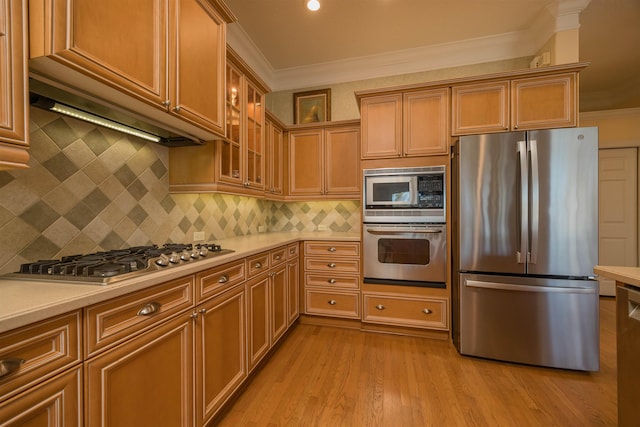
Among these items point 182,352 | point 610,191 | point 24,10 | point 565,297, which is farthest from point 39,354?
point 610,191

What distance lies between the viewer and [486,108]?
96.5 inches

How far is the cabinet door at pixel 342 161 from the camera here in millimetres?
3166

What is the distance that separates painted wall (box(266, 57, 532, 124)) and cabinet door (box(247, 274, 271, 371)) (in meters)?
2.42

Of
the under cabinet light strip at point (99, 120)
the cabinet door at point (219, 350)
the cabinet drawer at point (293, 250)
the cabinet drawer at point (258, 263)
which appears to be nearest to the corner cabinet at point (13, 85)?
the under cabinet light strip at point (99, 120)

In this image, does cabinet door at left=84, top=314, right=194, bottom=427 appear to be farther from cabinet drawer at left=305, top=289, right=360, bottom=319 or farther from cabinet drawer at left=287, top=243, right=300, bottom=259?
cabinet drawer at left=305, top=289, right=360, bottom=319

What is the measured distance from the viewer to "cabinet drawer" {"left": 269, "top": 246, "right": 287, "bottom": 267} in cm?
224

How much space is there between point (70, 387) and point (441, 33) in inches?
150

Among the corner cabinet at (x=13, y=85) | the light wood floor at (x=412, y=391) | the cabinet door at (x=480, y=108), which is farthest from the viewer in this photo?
the cabinet door at (x=480, y=108)

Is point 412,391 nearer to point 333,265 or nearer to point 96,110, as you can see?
point 333,265

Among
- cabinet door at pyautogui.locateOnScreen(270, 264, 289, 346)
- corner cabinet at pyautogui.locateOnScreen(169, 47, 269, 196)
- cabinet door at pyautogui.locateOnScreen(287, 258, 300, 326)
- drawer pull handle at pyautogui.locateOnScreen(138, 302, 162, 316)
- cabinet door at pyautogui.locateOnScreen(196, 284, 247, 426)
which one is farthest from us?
cabinet door at pyautogui.locateOnScreen(287, 258, 300, 326)

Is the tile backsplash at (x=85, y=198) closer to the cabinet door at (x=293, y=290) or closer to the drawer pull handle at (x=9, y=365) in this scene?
the drawer pull handle at (x=9, y=365)

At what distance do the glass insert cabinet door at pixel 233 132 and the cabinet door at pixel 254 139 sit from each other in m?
0.13

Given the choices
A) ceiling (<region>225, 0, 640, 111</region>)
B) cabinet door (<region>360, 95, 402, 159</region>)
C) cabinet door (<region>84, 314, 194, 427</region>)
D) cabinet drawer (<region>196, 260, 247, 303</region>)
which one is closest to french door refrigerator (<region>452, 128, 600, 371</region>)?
cabinet door (<region>360, 95, 402, 159</region>)

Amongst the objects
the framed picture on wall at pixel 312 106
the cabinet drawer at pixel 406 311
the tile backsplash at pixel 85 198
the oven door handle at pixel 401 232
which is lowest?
the cabinet drawer at pixel 406 311
